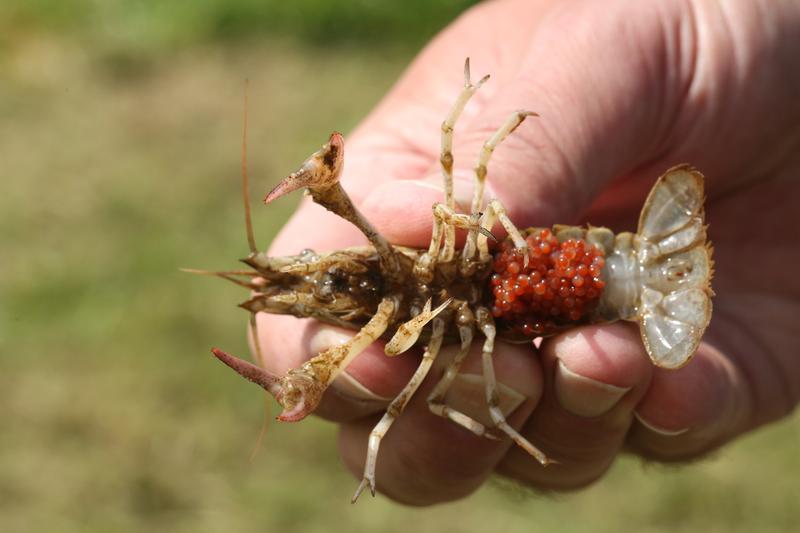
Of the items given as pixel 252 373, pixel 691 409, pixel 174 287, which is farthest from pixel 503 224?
pixel 174 287

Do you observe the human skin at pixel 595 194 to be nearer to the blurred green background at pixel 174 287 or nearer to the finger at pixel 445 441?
the finger at pixel 445 441

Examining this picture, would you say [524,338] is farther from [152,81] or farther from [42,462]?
[152,81]

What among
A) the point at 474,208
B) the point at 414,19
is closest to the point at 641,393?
the point at 474,208

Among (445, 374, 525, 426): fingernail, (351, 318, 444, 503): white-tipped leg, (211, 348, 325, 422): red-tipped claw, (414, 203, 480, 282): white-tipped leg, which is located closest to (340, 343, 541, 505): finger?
(445, 374, 525, 426): fingernail

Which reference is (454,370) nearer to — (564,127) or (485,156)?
(485,156)

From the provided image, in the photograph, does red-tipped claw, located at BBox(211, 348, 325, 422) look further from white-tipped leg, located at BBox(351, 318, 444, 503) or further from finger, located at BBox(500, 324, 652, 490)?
finger, located at BBox(500, 324, 652, 490)
